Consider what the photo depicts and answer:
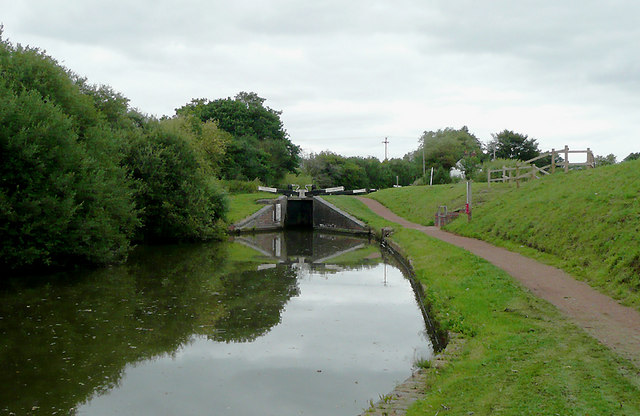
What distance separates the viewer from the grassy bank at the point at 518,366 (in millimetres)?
4977

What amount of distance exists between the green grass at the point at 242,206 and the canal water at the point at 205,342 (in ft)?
52.9

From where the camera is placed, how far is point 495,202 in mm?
Answer: 23156

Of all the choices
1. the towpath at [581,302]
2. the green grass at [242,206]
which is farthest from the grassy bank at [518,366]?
the green grass at [242,206]

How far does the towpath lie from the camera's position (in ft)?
22.7

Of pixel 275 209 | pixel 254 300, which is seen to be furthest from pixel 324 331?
pixel 275 209

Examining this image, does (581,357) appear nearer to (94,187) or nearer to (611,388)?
(611,388)

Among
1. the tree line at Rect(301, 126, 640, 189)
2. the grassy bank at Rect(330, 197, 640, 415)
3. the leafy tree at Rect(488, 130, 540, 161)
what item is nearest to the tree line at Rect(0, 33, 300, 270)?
the grassy bank at Rect(330, 197, 640, 415)

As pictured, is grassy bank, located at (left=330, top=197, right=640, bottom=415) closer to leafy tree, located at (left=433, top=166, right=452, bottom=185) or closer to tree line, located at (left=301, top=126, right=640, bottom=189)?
tree line, located at (left=301, top=126, right=640, bottom=189)

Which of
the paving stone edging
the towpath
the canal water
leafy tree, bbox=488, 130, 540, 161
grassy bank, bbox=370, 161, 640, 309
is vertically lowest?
the canal water

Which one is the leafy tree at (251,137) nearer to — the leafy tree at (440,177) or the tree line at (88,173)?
the tree line at (88,173)

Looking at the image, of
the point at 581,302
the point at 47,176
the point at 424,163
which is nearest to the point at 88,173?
the point at 47,176

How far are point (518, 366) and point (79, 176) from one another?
13.9 meters

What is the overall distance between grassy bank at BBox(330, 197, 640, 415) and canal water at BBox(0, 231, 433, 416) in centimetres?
95

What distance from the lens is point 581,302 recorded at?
30.1ft
